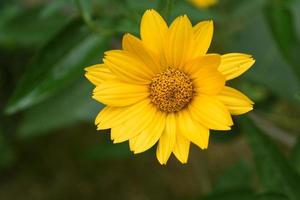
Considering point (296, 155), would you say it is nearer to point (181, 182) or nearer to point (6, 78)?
point (181, 182)

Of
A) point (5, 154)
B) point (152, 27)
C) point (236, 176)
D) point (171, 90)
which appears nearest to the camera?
point (152, 27)

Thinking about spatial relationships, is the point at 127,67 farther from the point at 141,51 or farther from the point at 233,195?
the point at 233,195

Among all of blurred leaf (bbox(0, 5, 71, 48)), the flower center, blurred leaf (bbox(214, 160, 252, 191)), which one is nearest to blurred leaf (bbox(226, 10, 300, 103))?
blurred leaf (bbox(214, 160, 252, 191))

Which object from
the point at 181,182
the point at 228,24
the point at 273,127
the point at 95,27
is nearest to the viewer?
the point at 95,27

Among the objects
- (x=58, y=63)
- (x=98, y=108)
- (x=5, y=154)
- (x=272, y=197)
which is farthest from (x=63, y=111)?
(x=272, y=197)

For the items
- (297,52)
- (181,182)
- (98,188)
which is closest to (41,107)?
(98,188)

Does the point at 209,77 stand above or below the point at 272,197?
above
